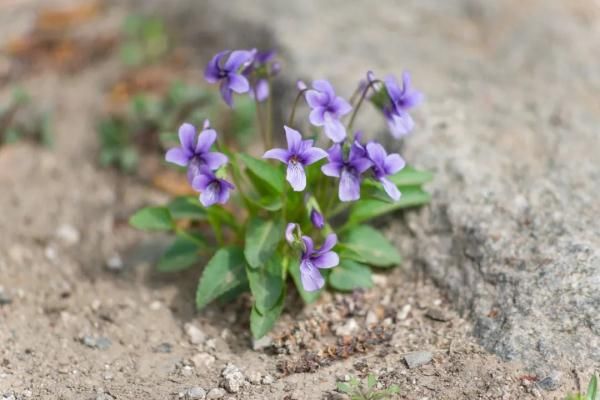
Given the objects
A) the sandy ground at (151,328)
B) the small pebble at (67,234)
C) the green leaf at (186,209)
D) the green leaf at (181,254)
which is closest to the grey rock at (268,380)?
the sandy ground at (151,328)

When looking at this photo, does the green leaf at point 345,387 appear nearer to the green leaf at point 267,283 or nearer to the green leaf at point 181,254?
the green leaf at point 267,283

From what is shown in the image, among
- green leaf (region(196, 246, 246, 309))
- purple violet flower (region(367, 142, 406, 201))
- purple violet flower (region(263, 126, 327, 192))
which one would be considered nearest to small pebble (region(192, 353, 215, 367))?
green leaf (region(196, 246, 246, 309))

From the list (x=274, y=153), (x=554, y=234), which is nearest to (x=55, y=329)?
(x=274, y=153)

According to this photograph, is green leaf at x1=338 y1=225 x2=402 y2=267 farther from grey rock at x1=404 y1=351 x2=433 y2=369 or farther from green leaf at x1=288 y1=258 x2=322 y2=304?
grey rock at x1=404 y1=351 x2=433 y2=369

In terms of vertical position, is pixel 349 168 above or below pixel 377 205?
above

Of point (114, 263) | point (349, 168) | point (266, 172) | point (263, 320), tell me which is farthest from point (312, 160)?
point (114, 263)

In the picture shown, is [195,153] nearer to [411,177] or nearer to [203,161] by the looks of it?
[203,161]
